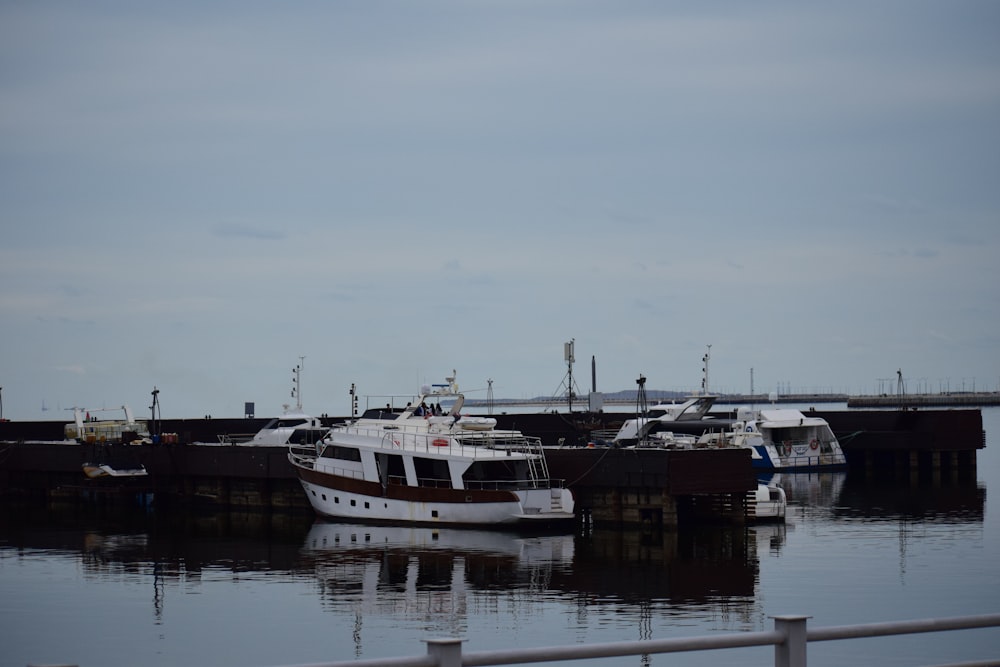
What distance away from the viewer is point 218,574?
1658 inches

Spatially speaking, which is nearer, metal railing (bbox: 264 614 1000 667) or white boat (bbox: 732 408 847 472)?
metal railing (bbox: 264 614 1000 667)

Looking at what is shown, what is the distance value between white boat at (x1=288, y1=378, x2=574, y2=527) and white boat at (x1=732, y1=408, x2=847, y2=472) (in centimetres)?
3047

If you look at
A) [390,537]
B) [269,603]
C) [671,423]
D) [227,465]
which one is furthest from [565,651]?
[671,423]

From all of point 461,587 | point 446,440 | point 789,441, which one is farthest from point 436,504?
point 789,441

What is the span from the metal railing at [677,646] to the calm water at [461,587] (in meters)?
17.1

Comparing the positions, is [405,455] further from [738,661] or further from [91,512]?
[738,661]

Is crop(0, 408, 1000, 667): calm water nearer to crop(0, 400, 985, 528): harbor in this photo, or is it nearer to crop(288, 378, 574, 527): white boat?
crop(288, 378, 574, 527): white boat

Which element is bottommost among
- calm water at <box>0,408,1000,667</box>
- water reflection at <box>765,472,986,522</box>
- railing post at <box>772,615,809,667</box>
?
calm water at <box>0,408,1000,667</box>

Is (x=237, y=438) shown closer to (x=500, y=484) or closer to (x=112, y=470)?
(x=112, y=470)

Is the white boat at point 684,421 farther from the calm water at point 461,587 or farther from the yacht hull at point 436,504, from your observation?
the yacht hull at point 436,504

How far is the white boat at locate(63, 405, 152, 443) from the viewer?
69500mm

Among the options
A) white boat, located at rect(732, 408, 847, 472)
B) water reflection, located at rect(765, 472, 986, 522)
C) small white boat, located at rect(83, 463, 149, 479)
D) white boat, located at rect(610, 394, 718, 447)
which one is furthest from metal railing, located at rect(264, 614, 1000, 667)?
white boat, located at rect(732, 408, 847, 472)

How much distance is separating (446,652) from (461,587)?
2928 cm

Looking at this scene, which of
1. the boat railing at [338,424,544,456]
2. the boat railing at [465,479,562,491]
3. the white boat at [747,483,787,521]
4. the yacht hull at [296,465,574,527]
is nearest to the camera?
the yacht hull at [296,465,574,527]
